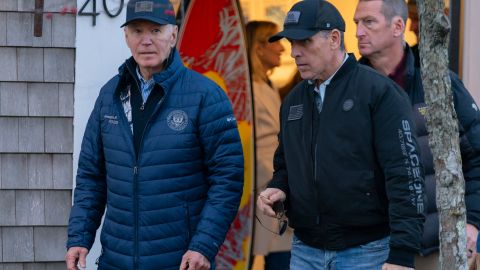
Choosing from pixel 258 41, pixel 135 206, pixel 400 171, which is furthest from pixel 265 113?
pixel 400 171

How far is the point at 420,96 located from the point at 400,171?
0.70 m

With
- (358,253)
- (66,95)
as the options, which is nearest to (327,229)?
(358,253)

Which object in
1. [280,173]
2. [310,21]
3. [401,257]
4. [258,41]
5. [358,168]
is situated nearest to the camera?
[401,257]

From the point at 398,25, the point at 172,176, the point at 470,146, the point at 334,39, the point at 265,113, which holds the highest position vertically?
the point at 398,25

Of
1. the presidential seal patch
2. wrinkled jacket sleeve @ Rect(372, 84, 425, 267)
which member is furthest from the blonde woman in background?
wrinkled jacket sleeve @ Rect(372, 84, 425, 267)

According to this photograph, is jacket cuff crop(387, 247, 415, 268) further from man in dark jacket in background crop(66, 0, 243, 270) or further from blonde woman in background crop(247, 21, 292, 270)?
blonde woman in background crop(247, 21, 292, 270)

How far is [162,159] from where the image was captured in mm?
3941

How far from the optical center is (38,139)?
5.00 metres

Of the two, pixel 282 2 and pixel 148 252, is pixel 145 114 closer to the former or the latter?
pixel 148 252

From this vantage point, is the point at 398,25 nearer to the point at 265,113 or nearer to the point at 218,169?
A: the point at 218,169

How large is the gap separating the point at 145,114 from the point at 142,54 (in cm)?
24

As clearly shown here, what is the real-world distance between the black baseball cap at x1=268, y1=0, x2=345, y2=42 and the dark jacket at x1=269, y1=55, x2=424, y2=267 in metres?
0.16

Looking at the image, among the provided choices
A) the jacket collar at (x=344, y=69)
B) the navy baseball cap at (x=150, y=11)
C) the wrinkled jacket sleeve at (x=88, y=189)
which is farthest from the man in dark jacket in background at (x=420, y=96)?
the wrinkled jacket sleeve at (x=88, y=189)

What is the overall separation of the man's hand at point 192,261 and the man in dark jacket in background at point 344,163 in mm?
315
